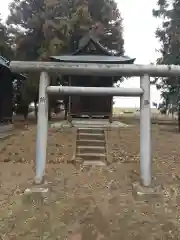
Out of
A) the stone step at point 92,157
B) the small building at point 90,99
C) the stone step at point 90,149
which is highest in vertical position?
the small building at point 90,99

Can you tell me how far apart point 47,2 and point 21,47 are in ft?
13.5

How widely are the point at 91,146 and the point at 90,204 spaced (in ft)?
12.8

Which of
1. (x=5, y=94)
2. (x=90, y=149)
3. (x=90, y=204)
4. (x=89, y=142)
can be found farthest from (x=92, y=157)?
(x=5, y=94)

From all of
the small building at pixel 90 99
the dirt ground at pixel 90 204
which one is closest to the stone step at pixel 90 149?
the dirt ground at pixel 90 204

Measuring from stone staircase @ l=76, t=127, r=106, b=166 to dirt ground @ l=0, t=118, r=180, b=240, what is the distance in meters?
0.43

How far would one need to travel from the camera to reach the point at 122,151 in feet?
30.1

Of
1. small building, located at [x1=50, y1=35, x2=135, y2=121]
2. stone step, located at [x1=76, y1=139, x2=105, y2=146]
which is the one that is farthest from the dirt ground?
small building, located at [x1=50, y1=35, x2=135, y2=121]

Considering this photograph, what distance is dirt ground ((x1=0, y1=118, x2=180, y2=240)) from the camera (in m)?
4.63

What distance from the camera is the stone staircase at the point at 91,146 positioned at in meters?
8.53

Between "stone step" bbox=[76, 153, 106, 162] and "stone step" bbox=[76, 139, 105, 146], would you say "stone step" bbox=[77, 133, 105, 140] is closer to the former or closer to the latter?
"stone step" bbox=[76, 139, 105, 146]

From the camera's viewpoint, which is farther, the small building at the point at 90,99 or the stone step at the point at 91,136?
the small building at the point at 90,99

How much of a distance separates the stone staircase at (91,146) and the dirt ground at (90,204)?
43cm

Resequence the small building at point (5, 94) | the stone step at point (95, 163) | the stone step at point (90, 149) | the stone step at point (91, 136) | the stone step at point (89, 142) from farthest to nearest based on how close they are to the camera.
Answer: the small building at point (5, 94) → the stone step at point (91, 136) → the stone step at point (89, 142) → the stone step at point (90, 149) → the stone step at point (95, 163)

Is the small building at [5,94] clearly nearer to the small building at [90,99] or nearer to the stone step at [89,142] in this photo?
the small building at [90,99]
